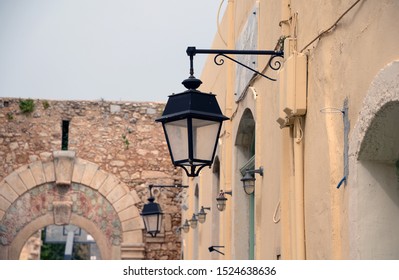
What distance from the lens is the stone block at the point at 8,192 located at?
16.4 meters

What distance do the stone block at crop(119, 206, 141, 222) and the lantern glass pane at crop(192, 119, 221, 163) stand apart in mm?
11466

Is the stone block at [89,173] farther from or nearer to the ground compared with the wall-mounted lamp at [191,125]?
farther from the ground

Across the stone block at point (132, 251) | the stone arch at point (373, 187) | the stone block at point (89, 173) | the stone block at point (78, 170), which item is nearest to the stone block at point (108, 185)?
the stone block at point (89, 173)

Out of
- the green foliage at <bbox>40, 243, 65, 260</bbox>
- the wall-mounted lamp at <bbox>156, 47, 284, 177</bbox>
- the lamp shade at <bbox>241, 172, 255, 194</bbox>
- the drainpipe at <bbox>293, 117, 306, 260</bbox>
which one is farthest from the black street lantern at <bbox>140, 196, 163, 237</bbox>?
the green foliage at <bbox>40, 243, 65, 260</bbox>

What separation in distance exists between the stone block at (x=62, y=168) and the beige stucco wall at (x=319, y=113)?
984cm

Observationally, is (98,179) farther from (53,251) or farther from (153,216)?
(53,251)

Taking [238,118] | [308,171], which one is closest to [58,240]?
[238,118]

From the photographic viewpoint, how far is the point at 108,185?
16875mm

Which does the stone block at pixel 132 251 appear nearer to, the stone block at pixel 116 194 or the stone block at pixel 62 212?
the stone block at pixel 116 194

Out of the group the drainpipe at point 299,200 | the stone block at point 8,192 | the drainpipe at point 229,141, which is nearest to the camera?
the drainpipe at point 299,200

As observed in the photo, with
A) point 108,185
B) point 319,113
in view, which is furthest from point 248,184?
point 108,185

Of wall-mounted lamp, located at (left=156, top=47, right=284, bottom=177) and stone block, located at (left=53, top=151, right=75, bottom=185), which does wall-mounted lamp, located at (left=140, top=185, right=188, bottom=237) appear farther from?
wall-mounted lamp, located at (left=156, top=47, right=284, bottom=177)

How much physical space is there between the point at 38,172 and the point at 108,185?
1.41 meters

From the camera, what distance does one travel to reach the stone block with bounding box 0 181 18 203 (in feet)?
53.7
